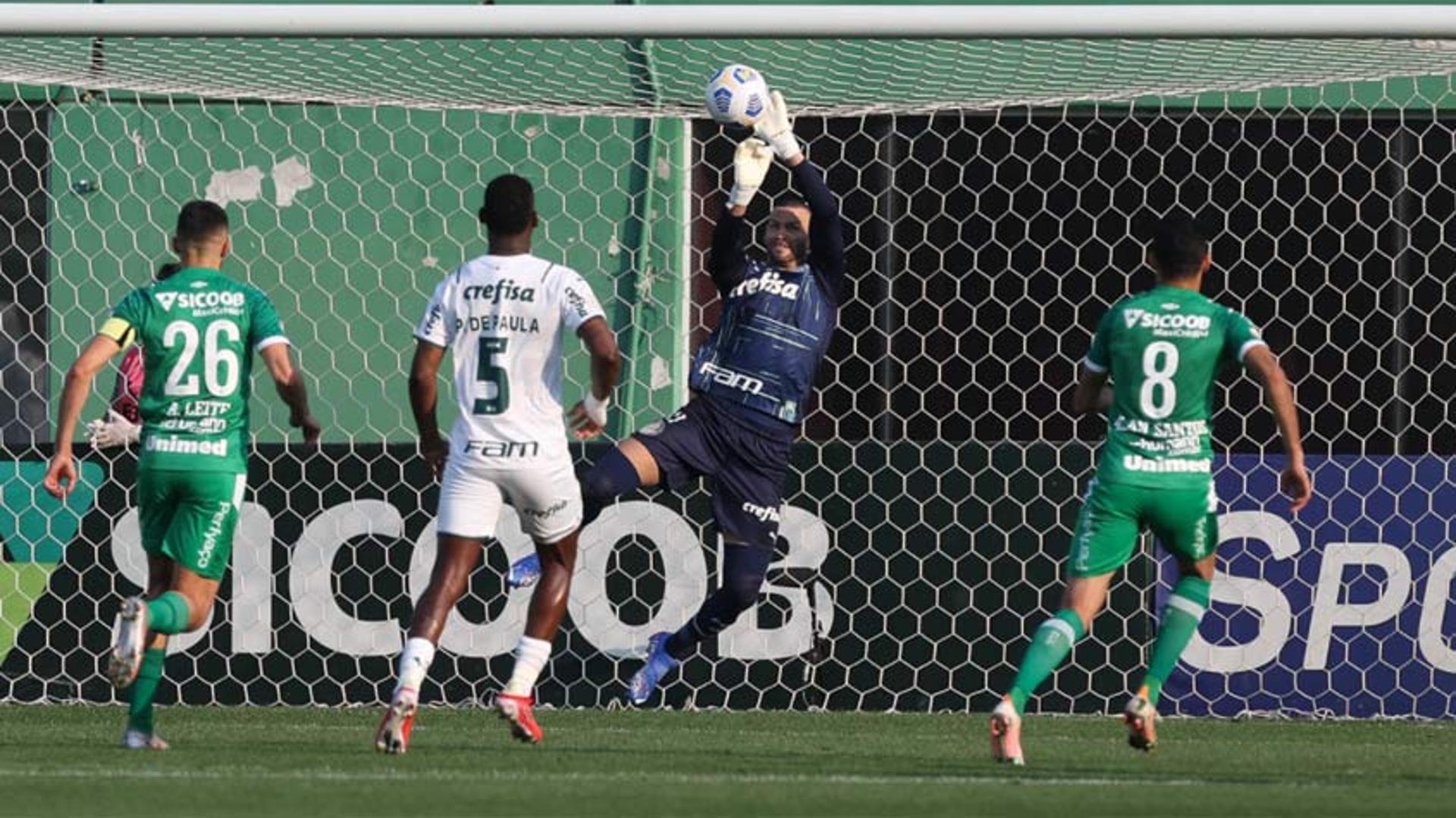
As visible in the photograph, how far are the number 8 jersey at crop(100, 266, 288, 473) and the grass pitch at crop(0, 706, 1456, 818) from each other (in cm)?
95

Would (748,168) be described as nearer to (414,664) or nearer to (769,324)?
(769,324)

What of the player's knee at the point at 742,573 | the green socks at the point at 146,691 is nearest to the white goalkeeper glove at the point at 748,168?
the player's knee at the point at 742,573

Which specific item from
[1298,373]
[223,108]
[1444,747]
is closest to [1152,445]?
[1444,747]

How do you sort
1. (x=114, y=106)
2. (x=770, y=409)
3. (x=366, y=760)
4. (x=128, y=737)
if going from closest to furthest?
(x=366, y=760)
(x=128, y=737)
(x=770, y=409)
(x=114, y=106)

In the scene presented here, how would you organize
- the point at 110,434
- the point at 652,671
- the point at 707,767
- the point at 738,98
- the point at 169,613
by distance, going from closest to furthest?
the point at 707,767, the point at 169,613, the point at 738,98, the point at 652,671, the point at 110,434

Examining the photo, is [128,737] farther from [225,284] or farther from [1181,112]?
[1181,112]

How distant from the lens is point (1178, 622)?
8.39 metres

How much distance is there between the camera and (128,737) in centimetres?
840

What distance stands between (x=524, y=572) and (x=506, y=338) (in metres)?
1.41

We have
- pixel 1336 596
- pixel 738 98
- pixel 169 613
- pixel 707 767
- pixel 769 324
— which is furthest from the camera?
pixel 1336 596

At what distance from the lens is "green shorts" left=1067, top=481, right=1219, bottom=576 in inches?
321

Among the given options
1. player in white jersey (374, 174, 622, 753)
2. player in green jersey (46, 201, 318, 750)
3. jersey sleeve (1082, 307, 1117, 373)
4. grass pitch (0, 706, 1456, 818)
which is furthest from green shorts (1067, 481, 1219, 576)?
player in green jersey (46, 201, 318, 750)

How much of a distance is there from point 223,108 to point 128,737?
15.4ft

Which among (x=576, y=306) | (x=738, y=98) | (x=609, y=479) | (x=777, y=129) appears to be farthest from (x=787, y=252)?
(x=576, y=306)
